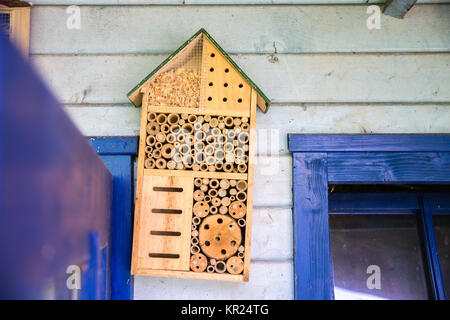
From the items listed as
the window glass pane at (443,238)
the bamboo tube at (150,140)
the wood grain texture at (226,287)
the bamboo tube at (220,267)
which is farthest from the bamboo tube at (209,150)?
the window glass pane at (443,238)

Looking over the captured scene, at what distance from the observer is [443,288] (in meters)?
2.00

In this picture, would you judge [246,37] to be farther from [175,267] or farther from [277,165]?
[175,267]

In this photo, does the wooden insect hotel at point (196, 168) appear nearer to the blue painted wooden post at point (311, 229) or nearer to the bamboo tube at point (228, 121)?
the bamboo tube at point (228, 121)

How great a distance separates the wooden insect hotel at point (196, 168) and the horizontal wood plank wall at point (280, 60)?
0.72 ft

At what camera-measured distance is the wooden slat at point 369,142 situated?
172 cm

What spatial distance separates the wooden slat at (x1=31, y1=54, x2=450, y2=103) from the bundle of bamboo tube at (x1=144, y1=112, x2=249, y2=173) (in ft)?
1.11

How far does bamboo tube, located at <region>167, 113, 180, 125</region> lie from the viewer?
1567mm

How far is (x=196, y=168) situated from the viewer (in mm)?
1540

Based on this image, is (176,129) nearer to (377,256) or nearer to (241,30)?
(241,30)

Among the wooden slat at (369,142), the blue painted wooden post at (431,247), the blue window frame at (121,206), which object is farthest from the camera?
the blue painted wooden post at (431,247)

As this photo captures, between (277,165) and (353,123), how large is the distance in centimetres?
44

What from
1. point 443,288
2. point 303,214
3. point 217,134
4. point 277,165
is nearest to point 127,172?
point 217,134

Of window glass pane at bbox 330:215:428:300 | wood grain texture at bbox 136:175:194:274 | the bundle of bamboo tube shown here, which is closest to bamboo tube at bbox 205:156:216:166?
the bundle of bamboo tube

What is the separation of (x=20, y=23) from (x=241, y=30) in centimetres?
113
